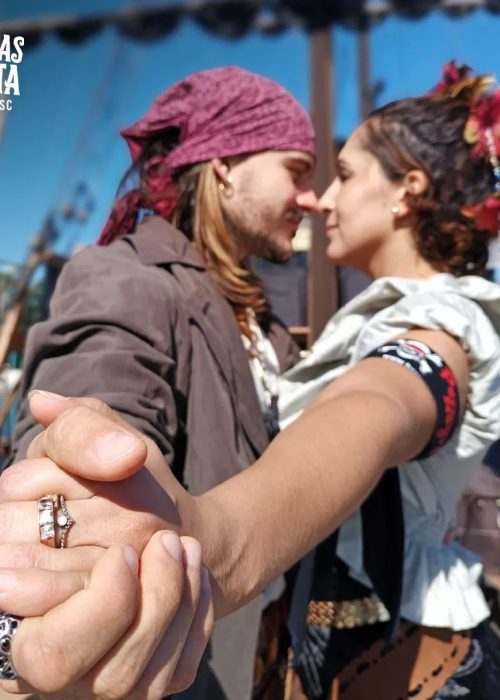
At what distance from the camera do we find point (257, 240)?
1.24 meters

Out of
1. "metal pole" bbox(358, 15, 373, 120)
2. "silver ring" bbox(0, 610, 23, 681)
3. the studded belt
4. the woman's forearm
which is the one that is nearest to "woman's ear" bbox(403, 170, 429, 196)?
the woman's forearm

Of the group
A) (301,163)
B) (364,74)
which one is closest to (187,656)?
(301,163)

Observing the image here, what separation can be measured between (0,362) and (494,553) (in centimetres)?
147

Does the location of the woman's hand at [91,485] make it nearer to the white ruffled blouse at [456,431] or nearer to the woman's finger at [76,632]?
the woman's finger at [76,632]

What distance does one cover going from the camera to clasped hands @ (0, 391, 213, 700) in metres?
0.29

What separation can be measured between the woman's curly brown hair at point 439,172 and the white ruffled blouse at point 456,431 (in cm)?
10

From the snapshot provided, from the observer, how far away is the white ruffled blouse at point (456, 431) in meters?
0.83

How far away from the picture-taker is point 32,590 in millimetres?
296

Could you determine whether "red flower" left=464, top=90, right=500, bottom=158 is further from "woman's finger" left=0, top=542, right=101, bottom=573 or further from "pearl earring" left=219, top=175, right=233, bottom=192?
"woman's finger" left=0, top=542, right=101, bottom=573

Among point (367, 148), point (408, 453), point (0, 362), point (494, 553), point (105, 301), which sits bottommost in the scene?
point (494, 553)

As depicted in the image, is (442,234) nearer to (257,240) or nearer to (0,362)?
(257,240)

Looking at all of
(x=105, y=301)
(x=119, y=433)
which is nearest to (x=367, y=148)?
(x=105, y=301)

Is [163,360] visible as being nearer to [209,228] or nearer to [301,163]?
[209,228]

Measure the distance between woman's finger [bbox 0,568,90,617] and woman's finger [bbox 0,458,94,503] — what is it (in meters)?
0.05
